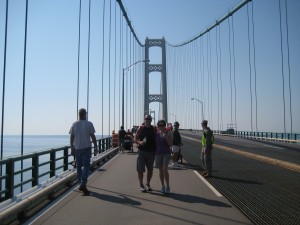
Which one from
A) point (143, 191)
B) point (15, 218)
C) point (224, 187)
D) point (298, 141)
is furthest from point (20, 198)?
point (298, 141)

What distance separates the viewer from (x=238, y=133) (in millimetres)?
54875

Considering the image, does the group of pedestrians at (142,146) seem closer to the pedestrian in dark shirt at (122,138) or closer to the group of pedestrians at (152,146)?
the group of pedestrians at (152,146)

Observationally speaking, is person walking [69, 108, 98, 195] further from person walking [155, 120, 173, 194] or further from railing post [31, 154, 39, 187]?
person walking [155, 120, 173, 194]

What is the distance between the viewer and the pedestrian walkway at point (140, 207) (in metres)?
6.00

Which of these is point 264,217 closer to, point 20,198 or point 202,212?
point 202,212

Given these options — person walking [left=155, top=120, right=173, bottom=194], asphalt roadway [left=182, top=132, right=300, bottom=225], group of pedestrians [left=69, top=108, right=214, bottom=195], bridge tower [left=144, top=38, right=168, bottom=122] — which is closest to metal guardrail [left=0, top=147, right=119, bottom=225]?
group of pedestrians [left=69, top=108, right=214, bottom=195]

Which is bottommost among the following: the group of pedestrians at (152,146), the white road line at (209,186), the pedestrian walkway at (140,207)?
the pedestrian walkway at (140,207)

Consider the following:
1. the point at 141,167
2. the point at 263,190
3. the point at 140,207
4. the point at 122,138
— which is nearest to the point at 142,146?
the point at 141,167

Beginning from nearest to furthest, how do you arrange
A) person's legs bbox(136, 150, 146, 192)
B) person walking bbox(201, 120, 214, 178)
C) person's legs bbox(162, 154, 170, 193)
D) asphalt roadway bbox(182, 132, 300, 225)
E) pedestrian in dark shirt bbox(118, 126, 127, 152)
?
asphalt roadway bbox(182, 132, 300, 225), person's legs bbox(162, 154, 170, 193), person's legs bbox(136, 150, 146, 192), person walking bbox(201, 120, 214, 178), pedestrian in dark shirt bbox(118, 126, 127, 152)

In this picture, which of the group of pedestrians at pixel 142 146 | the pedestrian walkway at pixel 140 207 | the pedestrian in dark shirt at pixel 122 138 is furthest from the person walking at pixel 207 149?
the pedestrian in dark shirt at pixel 122 138

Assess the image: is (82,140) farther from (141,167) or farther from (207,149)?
(207,149)

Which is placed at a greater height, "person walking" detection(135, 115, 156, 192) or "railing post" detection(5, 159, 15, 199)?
"person walking" detection(135, 115, 156, 192)

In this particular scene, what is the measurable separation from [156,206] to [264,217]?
189 centimetres

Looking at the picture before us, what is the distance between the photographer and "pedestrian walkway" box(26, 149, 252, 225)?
19.7 feet
